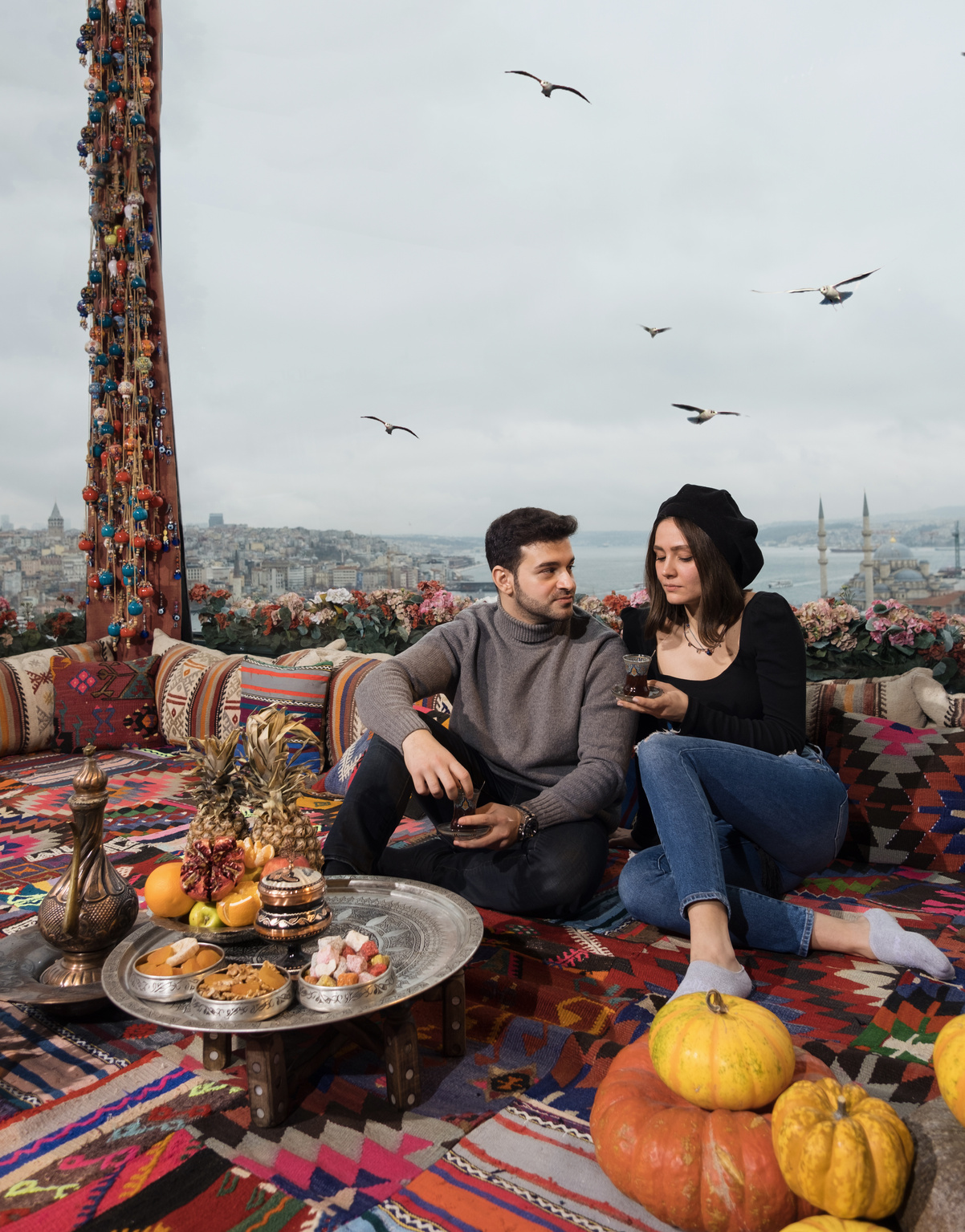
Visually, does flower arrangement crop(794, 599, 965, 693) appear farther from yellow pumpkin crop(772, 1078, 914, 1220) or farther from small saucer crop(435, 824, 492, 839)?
yellow pumpkin crop(772, 1078, 914, 1220)

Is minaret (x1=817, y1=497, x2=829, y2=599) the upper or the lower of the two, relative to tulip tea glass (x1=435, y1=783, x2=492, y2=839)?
upper

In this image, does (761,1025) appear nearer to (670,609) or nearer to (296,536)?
(670,609)

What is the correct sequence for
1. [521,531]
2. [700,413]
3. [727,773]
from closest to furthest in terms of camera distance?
[727,773] → [521,531] → [700,413]

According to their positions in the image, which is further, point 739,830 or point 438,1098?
point 739,830

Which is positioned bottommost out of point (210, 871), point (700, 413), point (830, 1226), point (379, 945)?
point (830, 1226)

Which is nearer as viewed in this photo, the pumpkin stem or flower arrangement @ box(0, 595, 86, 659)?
the pumpkin stem

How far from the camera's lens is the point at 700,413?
3.64 metres

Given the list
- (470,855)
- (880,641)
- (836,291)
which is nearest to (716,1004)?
(470,855)

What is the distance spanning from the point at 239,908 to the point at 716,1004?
79 cm

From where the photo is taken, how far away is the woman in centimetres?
168

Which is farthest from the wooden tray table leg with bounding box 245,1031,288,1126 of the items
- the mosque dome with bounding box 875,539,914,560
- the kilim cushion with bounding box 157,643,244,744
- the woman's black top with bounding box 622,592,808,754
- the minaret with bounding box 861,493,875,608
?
the mosque dome with bounding box 875,539,914,560

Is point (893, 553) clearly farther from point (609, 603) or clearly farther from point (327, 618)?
point (327, 618)

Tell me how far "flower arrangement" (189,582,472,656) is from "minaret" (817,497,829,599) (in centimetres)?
152

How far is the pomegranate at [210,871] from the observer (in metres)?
1.47
